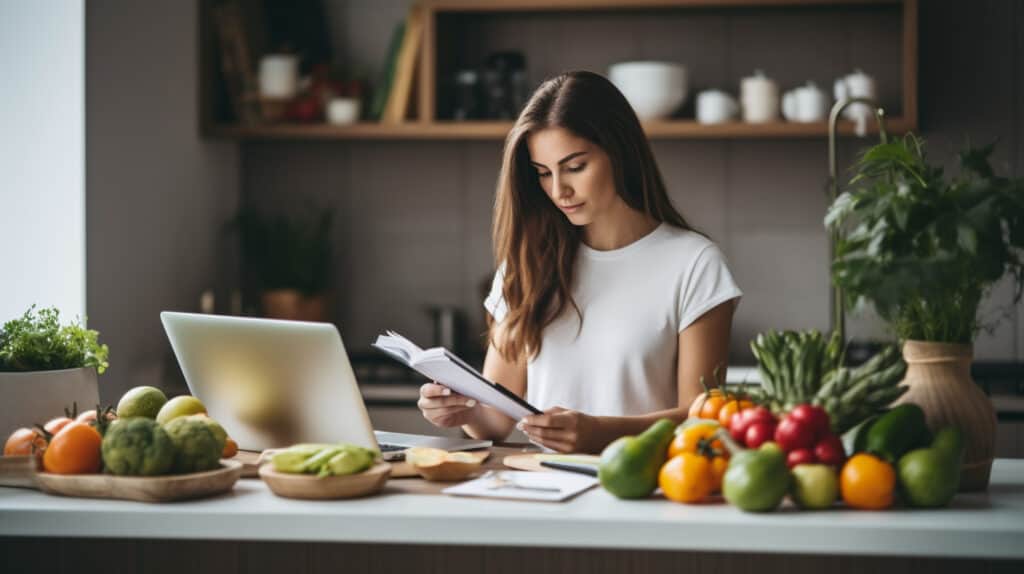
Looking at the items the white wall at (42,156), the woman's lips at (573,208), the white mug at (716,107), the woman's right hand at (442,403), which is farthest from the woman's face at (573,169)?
the white mug at (716,107)

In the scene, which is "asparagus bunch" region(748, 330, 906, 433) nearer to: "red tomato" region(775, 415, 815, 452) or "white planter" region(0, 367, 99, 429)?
"red tomato" region(775, 415, 815, 452)

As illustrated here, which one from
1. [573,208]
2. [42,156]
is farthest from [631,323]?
[42,156]

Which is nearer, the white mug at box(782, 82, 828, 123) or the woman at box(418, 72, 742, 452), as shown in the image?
the woman at box(418, 72, 742, 452)

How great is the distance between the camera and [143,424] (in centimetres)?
151

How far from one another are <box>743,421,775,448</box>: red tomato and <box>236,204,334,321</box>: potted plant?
2486 mm

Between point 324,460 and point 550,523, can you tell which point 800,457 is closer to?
point 550,523

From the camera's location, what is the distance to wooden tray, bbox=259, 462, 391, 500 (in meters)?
1.46

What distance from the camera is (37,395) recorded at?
5.75 ft

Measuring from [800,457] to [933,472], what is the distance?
17cm

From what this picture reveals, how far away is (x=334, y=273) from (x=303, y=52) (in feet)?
2.62

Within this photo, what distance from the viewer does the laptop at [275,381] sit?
1627 millimetres

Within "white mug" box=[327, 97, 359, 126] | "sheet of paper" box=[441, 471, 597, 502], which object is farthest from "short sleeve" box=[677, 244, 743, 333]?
"white mug" box=[327, 97, 359, 126]

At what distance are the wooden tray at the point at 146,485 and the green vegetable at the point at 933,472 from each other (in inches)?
35.7

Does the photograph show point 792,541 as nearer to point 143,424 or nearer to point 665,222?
point 143,424
